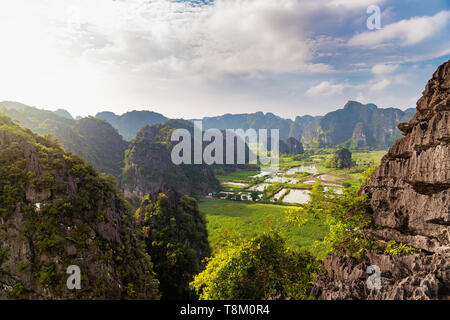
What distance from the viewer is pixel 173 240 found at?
72.2 feet

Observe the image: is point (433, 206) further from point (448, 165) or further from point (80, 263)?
point (80, 263)

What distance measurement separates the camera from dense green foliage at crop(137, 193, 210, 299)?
19.8 meters

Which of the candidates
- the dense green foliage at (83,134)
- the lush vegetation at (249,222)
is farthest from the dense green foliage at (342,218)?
the dense green foliage at (83,134)

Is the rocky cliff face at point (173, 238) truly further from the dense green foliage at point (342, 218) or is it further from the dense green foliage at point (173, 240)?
the dense green foliage at point (342, 218)

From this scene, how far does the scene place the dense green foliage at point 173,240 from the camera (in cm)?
1983

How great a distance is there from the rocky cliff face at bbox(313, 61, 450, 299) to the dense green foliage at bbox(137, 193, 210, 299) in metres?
A: 14.3

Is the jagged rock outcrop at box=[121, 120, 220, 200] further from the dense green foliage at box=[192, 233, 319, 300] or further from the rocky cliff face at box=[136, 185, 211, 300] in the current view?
the dense green foliage at box=[192, 233, 319, 300]

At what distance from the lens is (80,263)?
1257cm

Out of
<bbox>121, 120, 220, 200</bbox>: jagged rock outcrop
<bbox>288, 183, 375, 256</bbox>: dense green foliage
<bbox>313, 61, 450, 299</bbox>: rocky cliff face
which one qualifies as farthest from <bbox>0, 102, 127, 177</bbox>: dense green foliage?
<bbox>313, 61, 450, 299</bbox>: rocky cliff face

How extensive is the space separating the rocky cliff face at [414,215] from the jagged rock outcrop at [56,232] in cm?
1271

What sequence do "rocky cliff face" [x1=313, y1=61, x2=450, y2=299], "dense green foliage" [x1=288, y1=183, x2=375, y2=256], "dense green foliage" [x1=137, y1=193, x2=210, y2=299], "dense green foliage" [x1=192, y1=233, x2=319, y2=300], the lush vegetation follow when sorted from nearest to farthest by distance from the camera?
"rocky cliff face" [x1=313, y1=61, x2=450, y2=299] < "dense green foliage" [x1=192, y1=233, x2=319, y2=300] < "dense green foliage" [x1=288, y1=183, x2=375, y2=256] < "dense green foliage" [x1=137, y1=193, x2=210, y2=299] < the lush vegetation

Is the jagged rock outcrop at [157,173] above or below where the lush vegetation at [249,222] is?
above

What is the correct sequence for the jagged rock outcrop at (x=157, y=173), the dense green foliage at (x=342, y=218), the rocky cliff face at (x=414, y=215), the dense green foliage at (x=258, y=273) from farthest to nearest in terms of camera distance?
1. the jagged rock outcrop at (x=157, y=173)
2. the dense green foliage at (x=342, y=218)
3. the dense green foliage at (x=258, y=273)
4. the rocky cliff face at (x=414, y=215)
